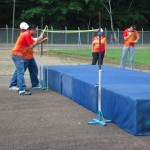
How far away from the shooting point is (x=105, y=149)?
6863mm

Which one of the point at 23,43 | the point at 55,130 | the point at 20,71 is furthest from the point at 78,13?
the point at 55,130

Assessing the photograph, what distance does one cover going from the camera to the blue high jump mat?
25.0 ft

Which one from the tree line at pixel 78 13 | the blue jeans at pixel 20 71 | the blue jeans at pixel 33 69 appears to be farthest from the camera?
the tree line at pixel 78 13

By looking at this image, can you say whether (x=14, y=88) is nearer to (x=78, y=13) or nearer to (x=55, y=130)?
(x=55, y=130)

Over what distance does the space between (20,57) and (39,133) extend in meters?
4.96

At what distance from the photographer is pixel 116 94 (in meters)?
8.34

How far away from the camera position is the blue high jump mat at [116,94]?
763 cm

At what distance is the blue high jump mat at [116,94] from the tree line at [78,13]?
54.6 m

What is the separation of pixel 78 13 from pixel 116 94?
61183 millimetres

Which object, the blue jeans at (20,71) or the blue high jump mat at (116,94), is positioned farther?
the blue jeans at (20,71)

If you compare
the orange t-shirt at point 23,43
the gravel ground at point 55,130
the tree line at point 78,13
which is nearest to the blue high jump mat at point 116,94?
the gravel ground at point 55,130

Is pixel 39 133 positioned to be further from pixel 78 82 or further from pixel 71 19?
pixel 71 19

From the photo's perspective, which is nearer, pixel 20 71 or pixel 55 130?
pixel 55 130

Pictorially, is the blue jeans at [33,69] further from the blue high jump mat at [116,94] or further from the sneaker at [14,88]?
the sneaker at [14,88]
